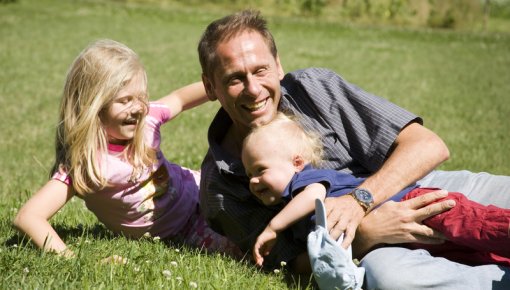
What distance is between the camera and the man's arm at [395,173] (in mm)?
3758

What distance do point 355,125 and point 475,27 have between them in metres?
27.6

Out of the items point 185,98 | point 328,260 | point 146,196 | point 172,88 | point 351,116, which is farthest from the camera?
point 172,88

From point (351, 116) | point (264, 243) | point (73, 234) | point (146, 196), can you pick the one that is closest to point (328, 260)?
point (264, 243)

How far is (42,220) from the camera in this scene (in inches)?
162

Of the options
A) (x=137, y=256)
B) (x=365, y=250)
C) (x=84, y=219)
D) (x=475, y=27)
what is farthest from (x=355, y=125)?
(x=475, y=27)

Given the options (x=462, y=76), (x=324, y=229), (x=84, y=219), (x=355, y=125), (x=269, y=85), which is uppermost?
(x=269, y=85)

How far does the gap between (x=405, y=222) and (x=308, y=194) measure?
567 millimetres

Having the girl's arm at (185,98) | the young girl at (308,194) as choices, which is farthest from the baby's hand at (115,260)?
the girl's arm at (185,98)

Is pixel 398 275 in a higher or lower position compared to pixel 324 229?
lower

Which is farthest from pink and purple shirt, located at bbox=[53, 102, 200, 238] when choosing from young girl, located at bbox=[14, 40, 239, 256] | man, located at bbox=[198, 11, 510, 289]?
man, located at bbox=[198, 11, 510, 289]

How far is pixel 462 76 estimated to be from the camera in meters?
15.7

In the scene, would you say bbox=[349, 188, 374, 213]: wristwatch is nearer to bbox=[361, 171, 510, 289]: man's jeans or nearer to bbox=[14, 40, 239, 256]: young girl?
bbox=[361, 171, 510, 289]: man's jeans

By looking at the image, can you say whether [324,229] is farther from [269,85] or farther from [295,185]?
[269,85]

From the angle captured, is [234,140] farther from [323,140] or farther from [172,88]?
[172,88]
